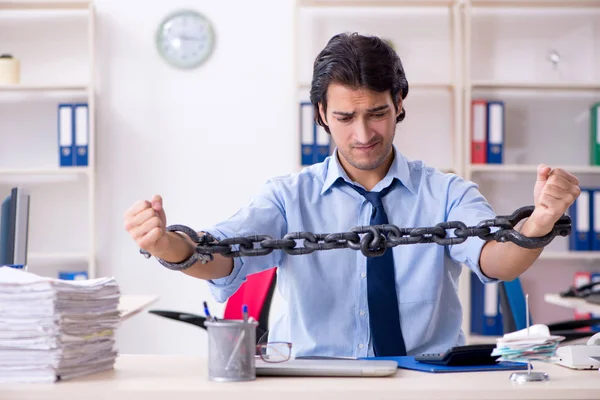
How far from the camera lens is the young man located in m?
1.97

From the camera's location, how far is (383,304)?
1.97 metres

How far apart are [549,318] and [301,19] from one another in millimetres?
2276

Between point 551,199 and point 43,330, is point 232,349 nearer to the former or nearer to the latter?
point 43,330

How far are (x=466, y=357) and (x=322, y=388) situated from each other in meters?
0.35

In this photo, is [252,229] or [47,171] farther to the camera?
[47,171]

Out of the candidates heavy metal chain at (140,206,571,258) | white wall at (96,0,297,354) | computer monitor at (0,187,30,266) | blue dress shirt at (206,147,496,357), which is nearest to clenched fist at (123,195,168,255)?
heavy metal chain at (140,206,571,258)

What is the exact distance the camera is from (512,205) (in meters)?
4.70

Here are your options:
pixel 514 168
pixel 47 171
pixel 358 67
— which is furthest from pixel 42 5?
pixel 358 67

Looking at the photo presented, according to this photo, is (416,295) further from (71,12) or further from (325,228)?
(71,12)

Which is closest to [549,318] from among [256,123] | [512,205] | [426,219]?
[512,205]

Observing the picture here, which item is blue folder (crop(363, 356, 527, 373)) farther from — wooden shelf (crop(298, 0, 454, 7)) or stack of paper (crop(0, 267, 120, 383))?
wooden shelf (crop(298, 0, 454, 7))

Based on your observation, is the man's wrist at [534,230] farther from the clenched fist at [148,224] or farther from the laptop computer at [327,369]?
the clenched fist at [148,224]

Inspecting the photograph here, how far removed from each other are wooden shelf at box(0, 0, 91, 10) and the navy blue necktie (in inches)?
121

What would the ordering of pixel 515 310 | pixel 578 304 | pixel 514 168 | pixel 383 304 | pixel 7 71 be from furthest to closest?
pixel 7 71, pixel 514 168, pixel 578 304, pixel 515 310, pixel 383 304
